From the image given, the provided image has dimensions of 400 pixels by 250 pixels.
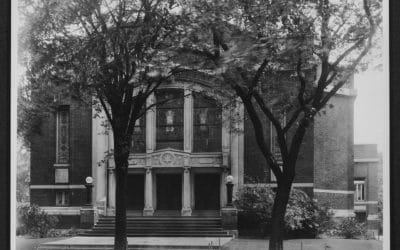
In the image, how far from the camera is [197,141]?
41.0 feet

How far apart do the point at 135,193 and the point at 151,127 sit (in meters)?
1.49

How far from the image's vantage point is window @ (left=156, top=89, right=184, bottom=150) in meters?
11.2

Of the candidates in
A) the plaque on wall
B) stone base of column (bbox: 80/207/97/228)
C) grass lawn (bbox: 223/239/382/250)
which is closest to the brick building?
the plaque on wall

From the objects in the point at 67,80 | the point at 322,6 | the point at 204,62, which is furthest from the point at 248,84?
the point at 67,80

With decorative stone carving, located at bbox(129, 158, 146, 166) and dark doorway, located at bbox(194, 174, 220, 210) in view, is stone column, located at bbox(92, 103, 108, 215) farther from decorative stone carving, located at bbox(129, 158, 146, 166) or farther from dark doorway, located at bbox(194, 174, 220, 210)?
dark doorway, located at bbox(194, 174, 220, 210)

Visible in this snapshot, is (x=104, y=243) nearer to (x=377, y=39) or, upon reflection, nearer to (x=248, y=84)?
(x=248, y=84)

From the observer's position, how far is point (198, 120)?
40.4 ft

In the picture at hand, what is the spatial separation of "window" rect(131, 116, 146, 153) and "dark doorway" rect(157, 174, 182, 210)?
53.6 inches

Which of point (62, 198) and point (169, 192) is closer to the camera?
point (62, 198)

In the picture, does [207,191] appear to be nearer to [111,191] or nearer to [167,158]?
[167,158]

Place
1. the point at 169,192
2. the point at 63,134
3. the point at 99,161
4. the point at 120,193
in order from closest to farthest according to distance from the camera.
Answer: the point at 120,193
the point at 63,134
the point at 99,161
the point at 169,192

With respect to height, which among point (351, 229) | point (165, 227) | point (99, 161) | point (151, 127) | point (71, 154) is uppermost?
point (151, 127)

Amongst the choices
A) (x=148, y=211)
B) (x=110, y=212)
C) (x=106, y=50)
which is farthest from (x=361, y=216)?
(x=106, y=50)

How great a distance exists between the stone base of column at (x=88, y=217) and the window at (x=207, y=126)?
2533 mm
